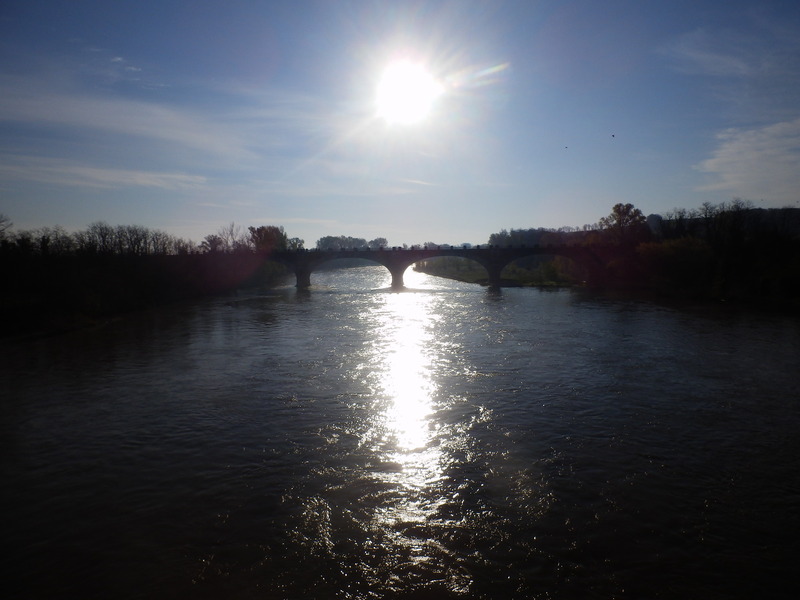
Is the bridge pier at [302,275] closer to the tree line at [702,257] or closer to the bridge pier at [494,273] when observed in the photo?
the bridge pier at [494,273]

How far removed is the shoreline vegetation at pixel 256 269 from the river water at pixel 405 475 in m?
13.2

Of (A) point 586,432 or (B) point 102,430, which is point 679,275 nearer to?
(A) point 586,432

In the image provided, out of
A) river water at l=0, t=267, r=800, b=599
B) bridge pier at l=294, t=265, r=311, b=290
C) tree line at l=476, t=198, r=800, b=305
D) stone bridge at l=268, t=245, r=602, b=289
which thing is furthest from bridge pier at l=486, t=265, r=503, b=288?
river water at l=0, t=267, r=800, b=599

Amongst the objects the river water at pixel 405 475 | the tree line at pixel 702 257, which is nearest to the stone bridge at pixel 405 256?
the tree line at pixel 702 257

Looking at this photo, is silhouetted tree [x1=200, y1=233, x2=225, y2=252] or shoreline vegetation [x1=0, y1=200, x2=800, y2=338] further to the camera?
silhouetted tree [x1=200, y1=233, x2=225, y2=252]

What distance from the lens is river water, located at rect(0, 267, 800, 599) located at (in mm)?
8109

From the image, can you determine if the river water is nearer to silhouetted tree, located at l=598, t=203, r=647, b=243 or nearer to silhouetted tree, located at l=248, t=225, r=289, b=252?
silhouetted tree, located at l=598, t=203, r=647, b=243

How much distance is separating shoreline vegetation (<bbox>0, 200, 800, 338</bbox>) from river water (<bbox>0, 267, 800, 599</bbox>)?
13.2 metres

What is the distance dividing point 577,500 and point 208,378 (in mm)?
14602

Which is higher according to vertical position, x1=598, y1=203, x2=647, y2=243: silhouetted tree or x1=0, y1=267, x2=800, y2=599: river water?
x1=598, y1=203, x2=647, y2=243: silhouetted tree

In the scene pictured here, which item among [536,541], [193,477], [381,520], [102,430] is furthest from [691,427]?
[102,430]

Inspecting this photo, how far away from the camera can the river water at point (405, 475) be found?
26.6 feet

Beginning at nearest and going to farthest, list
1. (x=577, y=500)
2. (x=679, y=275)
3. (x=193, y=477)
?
(x=577, y=500) → (x=193, y=477) → (x=679, y=275)

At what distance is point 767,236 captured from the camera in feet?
179
